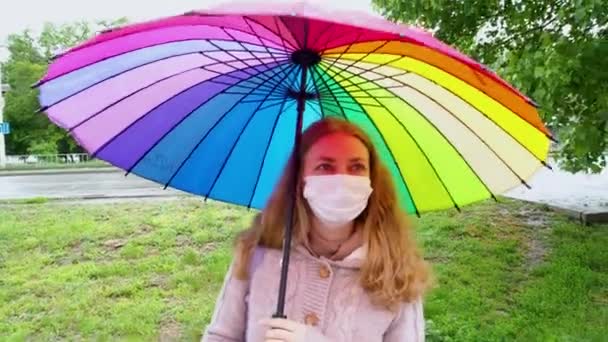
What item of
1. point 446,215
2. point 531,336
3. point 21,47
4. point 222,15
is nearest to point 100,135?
point 222,15

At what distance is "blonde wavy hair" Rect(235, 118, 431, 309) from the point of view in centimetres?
164

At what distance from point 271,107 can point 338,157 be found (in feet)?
1.43

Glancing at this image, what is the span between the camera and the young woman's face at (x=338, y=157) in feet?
5.50

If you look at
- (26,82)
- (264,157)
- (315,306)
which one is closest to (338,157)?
(315,306)

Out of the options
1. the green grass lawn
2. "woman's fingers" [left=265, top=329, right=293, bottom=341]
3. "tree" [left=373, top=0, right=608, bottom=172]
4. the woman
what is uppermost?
"tree" [left=373, top=0, right=608, bottom=172]

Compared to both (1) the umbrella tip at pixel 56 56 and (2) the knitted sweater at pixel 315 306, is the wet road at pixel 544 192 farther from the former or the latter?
(1) the umbrella tip at pixel 56 56

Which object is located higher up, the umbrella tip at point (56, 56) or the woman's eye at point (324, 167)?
the umbrella tip at point (56, 56)

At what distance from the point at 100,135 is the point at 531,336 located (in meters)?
3.45

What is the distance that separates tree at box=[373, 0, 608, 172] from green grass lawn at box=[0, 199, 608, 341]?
3.46ft

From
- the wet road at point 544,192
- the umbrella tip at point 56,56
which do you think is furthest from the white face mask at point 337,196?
the wet road at point 544,192

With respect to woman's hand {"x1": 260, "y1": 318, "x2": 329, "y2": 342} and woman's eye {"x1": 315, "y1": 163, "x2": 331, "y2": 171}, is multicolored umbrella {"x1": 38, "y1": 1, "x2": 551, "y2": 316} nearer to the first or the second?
woman's eye {"x1": 315, "y1": 163, "x2": 331, "y2": 171}

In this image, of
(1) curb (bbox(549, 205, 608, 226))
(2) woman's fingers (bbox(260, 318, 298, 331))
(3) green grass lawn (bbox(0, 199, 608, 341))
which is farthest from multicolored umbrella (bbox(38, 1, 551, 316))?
(1) curb (bbox(549, 205, 608, 226))

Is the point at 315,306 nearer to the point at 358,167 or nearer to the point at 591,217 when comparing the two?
the point at 358,167

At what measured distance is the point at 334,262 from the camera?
5.46ft
